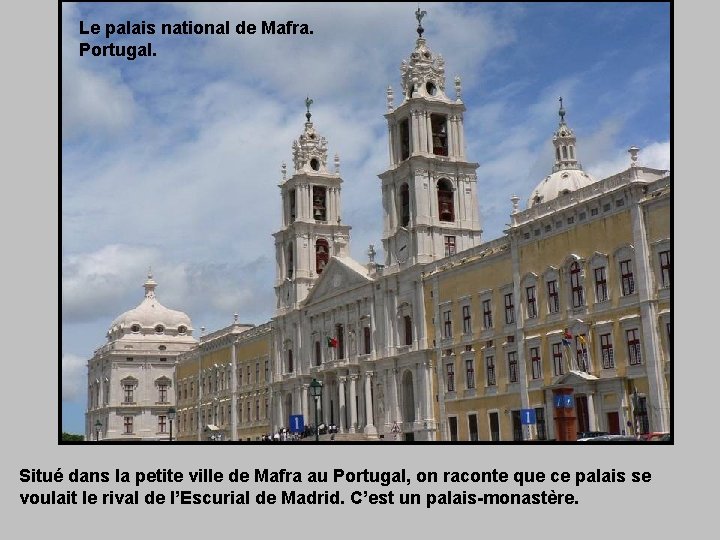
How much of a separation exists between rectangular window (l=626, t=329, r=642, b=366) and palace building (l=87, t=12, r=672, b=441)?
0.07 meters

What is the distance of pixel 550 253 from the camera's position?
4275 centimetres

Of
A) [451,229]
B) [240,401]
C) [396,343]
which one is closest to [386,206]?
[451,229]

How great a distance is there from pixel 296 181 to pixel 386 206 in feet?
47.4

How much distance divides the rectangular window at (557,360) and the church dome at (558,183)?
31.9m

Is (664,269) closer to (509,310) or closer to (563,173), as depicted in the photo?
(509,310)

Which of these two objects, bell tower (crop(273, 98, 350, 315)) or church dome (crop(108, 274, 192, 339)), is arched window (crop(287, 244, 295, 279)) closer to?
bell tower (crop(273, 98, 350, 315))

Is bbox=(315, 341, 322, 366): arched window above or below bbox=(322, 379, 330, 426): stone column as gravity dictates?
above

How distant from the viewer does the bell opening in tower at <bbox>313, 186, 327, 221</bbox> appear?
71062 millimetres

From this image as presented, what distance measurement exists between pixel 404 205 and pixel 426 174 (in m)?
2.59

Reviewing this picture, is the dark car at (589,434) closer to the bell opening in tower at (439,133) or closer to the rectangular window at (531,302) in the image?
the rectangular window at (531,302)

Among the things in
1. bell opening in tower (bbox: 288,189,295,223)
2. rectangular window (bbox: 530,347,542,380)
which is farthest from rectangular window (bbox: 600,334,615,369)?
bell opening in tower (bbox: 288,189,295,223)

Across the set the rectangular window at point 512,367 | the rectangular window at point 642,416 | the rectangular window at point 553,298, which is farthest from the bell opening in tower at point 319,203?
the rectangular window at point 642,416

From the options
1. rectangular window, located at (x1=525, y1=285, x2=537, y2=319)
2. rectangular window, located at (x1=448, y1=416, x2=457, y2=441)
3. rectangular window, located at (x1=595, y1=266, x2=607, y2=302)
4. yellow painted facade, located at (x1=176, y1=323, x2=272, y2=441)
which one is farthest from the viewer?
yellow painted facade, located at (x1=176, y1=323, x2=272, y2=441)
